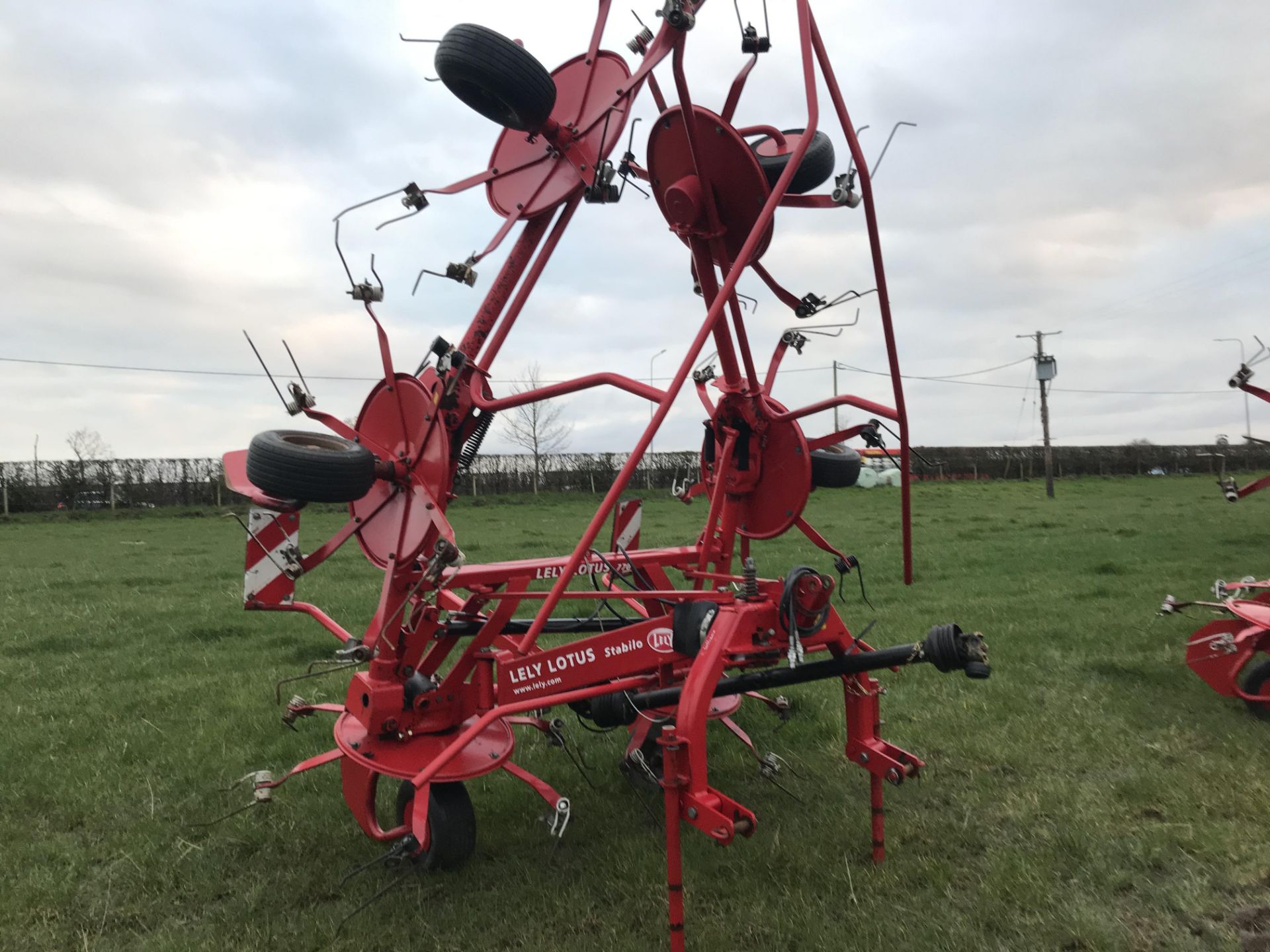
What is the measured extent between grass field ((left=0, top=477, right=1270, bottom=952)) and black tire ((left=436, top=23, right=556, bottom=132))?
400cm

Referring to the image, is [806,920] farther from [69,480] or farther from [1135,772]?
[69,480]

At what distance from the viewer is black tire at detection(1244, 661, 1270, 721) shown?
664 centimetres

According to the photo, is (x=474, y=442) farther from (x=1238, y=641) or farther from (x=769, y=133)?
(x=1238, y=641)

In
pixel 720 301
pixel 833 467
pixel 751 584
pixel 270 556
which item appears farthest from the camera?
pixel 833 467

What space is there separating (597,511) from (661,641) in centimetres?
74

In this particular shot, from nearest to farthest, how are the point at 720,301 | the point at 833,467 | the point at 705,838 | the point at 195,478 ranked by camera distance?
the point at 720,301, the point at 705,838, the point at 833,467, the point at 195,478

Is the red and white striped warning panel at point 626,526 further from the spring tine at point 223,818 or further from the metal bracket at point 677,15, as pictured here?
the metal bracket at point 677,15

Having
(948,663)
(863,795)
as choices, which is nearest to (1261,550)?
(863,795)

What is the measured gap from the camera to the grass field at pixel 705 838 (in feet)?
13.6

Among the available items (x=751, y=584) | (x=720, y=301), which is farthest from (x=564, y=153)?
(x=751, y=584)

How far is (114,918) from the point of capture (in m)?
4.36

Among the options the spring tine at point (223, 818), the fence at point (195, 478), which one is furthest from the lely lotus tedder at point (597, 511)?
the fence at point (195, 478)

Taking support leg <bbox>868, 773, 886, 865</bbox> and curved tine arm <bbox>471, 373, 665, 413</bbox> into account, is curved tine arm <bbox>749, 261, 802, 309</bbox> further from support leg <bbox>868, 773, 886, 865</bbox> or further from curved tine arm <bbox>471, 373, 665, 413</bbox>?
support leg <bbox>868, 773, 886, 865</bbox>

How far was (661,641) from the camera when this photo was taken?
4.63 m
